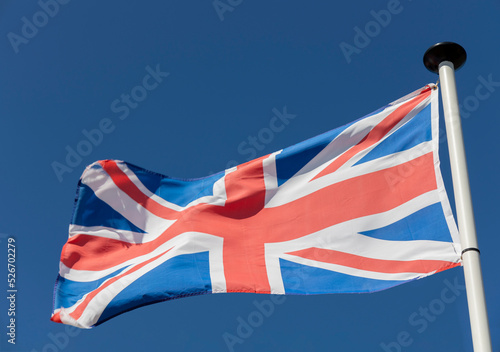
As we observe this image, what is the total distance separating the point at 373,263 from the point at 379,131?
5.78 feet

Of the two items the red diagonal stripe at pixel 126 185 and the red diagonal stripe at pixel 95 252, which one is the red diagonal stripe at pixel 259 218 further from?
the red diagonal stripe at pixel 126 185

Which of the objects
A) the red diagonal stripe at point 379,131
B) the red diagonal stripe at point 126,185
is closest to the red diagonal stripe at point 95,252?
the red diagonal stripe at point 126,185

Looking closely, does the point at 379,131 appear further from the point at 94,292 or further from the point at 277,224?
the point at 94,292

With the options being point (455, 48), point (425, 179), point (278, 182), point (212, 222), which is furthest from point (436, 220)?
point (212, 222)

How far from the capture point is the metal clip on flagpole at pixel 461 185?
6.50 m

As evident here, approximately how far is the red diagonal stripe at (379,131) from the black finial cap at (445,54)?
76 cm

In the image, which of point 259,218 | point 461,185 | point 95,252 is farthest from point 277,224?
point 461,185

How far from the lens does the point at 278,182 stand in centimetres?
1038

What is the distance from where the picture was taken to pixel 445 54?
332 inches

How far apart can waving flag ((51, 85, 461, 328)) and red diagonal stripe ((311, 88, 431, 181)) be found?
0.6 inches

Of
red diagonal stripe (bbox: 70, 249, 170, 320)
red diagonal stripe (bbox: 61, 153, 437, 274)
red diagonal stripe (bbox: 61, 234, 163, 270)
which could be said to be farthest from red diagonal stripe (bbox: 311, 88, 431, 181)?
red diagonal stripe (bbox: 61, 234, 163, 270)

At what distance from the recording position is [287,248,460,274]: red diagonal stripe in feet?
26.5

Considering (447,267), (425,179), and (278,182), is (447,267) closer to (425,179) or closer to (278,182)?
(425,179)

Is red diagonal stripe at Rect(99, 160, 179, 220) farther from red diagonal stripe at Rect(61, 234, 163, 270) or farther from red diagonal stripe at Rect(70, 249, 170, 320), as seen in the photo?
red diagonal stripe at Rect(70, 249, 170, 320)
